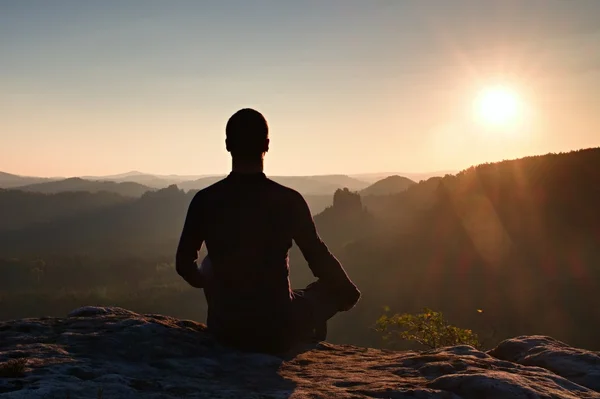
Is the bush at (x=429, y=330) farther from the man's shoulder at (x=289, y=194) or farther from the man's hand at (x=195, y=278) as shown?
the man's shoulder at (x=289, y=194)

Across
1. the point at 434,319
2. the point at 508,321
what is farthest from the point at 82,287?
the point at 434,319

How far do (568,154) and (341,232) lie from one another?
9040 cm

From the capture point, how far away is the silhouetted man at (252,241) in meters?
5.76

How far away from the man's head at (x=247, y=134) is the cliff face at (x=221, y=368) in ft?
8.48

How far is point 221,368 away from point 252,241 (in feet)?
5.06

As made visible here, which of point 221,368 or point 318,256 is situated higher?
point 318,256

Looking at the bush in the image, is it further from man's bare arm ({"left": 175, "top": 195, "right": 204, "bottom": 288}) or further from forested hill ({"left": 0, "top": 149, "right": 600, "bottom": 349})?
forested hill ({"left": 0, "top": 149, "right": 600, "bottom": 349})

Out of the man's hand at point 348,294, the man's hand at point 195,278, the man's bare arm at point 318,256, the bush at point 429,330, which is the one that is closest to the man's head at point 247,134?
the man's bare arm at point 318,256

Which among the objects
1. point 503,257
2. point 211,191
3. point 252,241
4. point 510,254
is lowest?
point 503,257

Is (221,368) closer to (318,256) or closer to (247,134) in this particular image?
(318,256)

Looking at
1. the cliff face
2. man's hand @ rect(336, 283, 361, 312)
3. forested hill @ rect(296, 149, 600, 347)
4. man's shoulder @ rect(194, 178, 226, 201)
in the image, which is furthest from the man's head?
forested hill @ rect(296, 149, 600, 347)

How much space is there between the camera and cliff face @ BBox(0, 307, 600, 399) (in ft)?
14.0

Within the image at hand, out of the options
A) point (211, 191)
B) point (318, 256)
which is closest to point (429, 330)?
point (318, 256)

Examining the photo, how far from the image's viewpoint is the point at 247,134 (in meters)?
5.71
